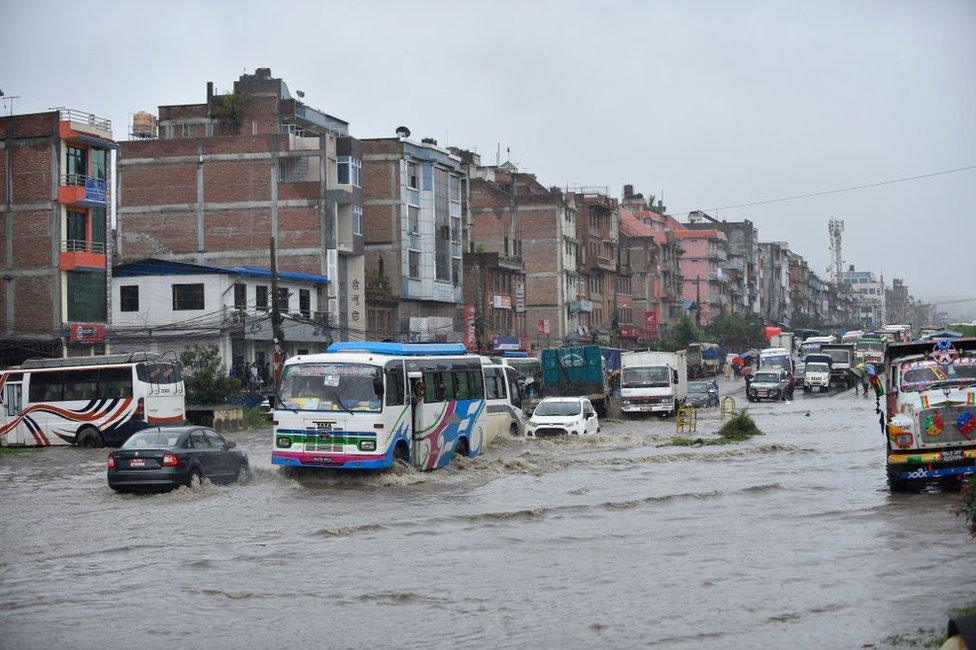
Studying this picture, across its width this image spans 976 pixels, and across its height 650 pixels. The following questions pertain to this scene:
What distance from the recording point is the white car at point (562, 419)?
38906 mm

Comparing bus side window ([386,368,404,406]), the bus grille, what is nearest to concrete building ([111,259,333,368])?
bus side window ([386,368,404,406])

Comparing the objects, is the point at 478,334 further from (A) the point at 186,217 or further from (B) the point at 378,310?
(A) the point at 186,217

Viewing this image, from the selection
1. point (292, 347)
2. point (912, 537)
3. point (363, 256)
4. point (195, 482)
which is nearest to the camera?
point (912, 537)

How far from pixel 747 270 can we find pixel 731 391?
105 m

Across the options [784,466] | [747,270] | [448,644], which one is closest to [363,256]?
[784,466]

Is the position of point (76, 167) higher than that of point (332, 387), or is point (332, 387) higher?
point (76, 167)

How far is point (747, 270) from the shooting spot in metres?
194

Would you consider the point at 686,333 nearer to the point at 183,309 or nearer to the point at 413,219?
the point at 413,219

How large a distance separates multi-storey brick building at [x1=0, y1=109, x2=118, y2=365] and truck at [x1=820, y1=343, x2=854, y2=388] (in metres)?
51.3

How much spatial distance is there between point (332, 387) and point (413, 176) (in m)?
55.4

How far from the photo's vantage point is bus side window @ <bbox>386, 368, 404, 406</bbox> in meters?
26.2

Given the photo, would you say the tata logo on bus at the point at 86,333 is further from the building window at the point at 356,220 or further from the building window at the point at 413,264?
the building window at the point at 413,264

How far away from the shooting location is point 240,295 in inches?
2450

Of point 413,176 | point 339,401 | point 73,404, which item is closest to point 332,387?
point 339,401
